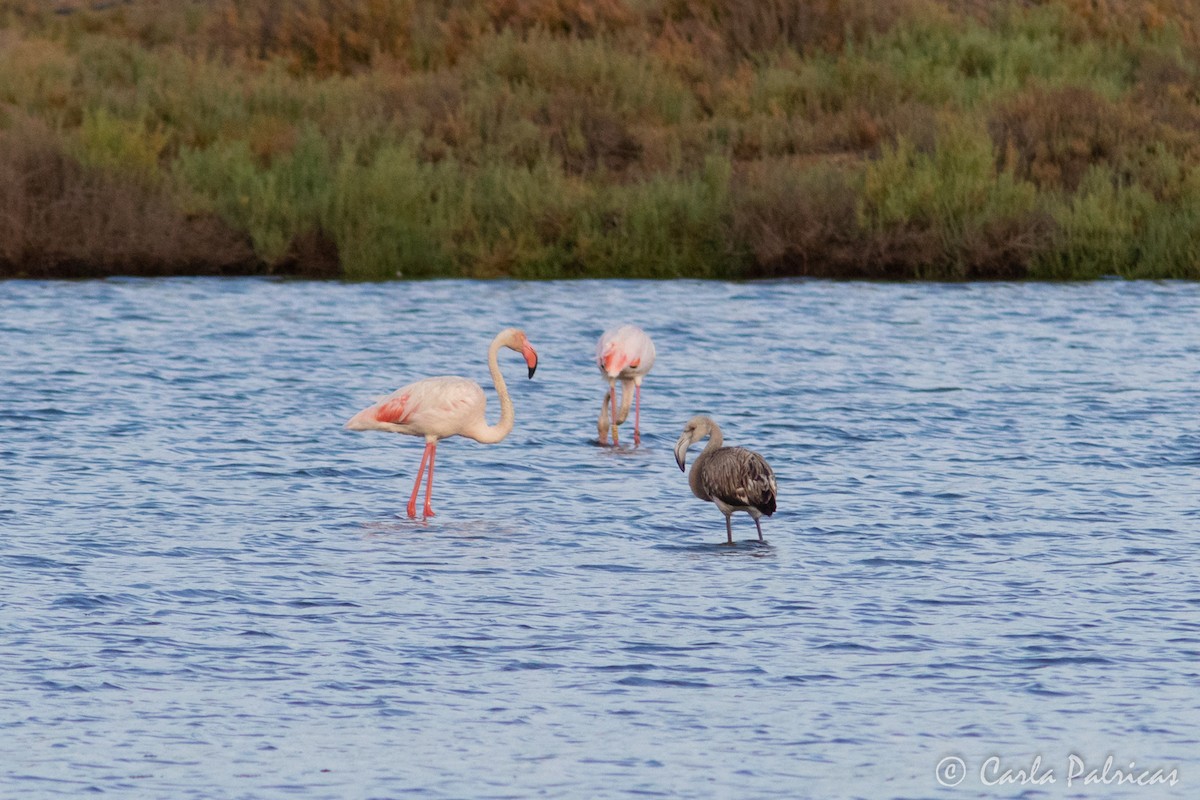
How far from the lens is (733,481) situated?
9555 mm

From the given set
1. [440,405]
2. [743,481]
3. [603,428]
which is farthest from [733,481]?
[603,428]

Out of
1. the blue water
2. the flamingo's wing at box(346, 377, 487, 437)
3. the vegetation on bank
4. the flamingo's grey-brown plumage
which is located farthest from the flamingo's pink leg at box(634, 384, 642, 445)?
the vegetation on bank

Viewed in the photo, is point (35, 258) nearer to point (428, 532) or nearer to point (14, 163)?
point (14, 163)

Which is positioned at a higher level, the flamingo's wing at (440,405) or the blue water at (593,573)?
the flamingo's wing at (440,405)

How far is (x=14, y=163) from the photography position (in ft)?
65.4

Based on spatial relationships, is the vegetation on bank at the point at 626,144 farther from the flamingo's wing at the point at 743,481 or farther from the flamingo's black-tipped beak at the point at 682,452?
the flamingo's wing at the point at 743,481

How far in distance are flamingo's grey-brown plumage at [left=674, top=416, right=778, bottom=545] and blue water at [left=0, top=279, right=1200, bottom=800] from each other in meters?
0.22

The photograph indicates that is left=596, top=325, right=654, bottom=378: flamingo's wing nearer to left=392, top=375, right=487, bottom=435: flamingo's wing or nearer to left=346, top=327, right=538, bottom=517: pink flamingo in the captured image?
left=346, top=327, right=538, bottom=517: pink flamingo

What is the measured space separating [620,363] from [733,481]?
12.1 ft

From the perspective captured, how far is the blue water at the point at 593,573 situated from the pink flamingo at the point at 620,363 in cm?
23

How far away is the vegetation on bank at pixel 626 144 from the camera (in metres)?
20.0

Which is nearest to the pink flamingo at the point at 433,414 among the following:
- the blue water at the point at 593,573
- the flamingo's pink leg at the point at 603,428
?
the blue water at the point at 593,573

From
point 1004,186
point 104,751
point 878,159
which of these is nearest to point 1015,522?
point 104,751

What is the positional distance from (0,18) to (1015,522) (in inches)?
970
